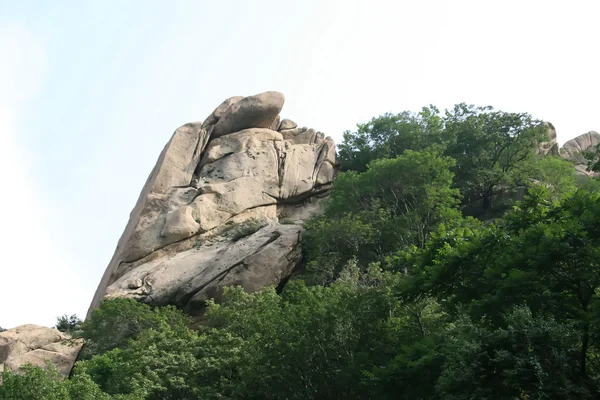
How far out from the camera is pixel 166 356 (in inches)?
1010

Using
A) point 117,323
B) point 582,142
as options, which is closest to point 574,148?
point 582,142

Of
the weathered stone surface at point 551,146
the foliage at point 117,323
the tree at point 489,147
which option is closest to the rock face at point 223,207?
the foliage at point 117,323

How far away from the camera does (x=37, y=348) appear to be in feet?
115

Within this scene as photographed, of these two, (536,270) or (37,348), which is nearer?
(536,270)

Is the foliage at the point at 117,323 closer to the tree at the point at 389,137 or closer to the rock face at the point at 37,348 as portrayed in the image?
the rock face at the point at 37,348

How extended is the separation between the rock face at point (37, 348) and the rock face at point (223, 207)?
3.69 m

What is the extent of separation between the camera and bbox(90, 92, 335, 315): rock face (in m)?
37.1

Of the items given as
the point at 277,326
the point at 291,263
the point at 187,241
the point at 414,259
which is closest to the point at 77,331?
the point at 187,241

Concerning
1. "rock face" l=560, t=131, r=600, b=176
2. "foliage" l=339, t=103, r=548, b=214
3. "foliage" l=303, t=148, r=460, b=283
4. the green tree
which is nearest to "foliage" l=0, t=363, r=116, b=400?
the green tree

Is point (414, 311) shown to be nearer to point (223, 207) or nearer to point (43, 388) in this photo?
point (43, 388)

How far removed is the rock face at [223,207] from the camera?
1462 inches

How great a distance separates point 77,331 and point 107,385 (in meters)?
10.8

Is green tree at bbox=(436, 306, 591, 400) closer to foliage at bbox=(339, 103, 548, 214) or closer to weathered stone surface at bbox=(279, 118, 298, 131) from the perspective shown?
foliage at bbox=(339, 103, 548, 214)

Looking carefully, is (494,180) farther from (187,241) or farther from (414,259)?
(414,259)
